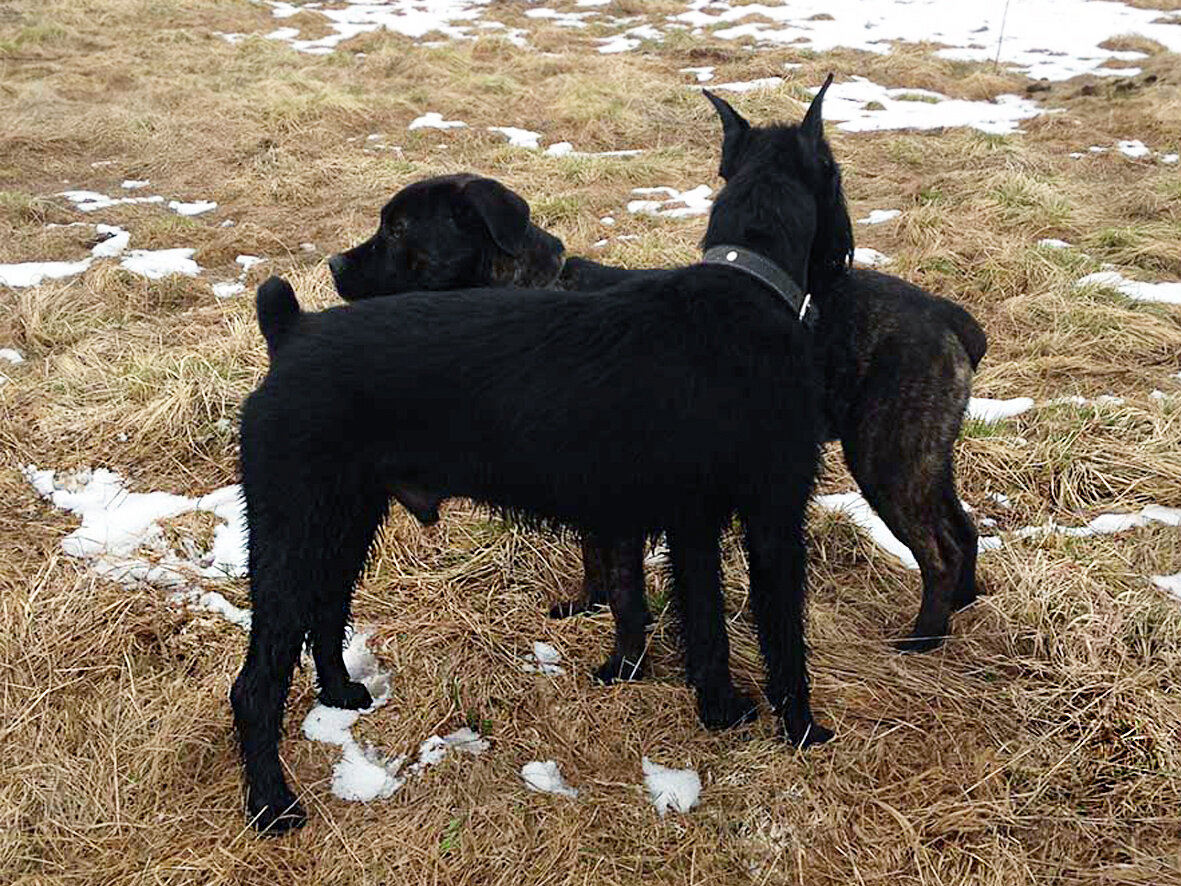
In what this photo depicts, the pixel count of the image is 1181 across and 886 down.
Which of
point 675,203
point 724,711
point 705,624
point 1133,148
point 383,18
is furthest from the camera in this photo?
point 383,18

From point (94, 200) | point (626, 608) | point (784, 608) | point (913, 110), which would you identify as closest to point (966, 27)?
point (913, 110)

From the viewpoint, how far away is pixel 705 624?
8.87 feet

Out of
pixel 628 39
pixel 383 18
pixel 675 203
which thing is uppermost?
pixel 383 18

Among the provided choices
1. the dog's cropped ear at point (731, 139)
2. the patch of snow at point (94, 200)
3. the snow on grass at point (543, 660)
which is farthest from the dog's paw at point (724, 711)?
the patch of snow at point (94, 200)

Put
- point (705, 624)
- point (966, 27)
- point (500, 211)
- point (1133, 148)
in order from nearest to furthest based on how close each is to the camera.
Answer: point (705, 624) < point (500, 211) < point (1133, 148) < point (966, 27)

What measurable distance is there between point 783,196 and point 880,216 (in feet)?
18.2

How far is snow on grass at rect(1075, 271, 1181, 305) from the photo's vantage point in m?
5.90

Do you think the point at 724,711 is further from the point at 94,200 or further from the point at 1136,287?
the point at 94,200

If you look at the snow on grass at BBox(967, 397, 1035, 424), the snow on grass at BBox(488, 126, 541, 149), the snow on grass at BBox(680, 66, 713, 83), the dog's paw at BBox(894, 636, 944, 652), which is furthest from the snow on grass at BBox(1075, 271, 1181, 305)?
the snow on grass at BBox(680, 66, 713, 83)

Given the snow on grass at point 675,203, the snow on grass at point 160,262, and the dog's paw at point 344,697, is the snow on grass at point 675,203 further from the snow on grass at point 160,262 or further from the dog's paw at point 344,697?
the dog's paw at point 344,697

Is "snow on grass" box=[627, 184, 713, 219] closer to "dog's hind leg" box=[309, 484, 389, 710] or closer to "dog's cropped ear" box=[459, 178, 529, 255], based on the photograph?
"dog's cropped ear" box=[459, 178, 529, 255]

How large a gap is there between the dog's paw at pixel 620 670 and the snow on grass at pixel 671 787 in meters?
0.35

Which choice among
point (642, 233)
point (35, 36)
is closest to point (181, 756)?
point (642, 233)

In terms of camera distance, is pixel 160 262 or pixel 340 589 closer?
pixel 340 589
